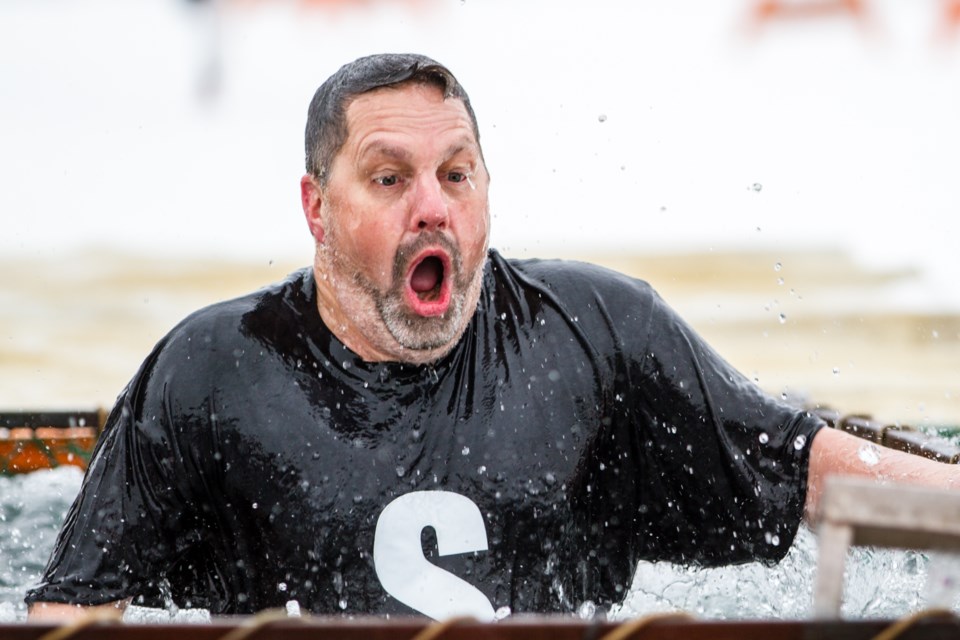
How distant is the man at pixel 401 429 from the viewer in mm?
1979

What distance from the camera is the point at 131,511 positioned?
1970 mm

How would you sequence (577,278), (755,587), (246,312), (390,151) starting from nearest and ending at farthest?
(390,151), (246,312), (577,278), (755,587)

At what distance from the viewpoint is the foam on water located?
2.31m

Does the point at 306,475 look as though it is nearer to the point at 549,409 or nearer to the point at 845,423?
the point at 549,409

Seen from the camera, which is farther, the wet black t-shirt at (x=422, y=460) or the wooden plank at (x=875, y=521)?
the wet black t-shirt at (x=422, y=460)

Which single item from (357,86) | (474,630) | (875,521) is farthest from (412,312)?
(875,521)

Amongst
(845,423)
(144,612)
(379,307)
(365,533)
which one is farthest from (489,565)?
(845,423)

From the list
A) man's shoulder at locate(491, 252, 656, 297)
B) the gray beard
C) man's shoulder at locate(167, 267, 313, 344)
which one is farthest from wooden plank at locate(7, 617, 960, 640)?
man's shoulder at locate(491, 252, 656, 297)

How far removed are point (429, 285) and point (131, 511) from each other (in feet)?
1.94

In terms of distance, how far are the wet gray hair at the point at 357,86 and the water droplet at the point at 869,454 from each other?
0.81 metres

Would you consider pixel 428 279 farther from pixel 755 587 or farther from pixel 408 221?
pixel 755 587

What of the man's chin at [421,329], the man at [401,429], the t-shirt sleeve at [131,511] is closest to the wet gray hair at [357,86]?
the man at [401,429]

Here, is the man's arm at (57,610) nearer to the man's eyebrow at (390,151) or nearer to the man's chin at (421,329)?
the man's chin at (421,329)

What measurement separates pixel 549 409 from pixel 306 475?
417 mm
